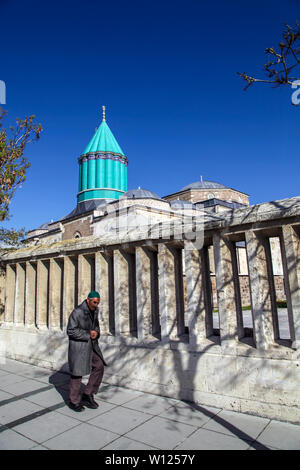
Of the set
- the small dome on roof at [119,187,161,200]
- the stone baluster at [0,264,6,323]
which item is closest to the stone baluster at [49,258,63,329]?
the stone baluster at [0,264,6,323]

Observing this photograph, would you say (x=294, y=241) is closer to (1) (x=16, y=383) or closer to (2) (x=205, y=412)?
(2) (x=205, y=412)

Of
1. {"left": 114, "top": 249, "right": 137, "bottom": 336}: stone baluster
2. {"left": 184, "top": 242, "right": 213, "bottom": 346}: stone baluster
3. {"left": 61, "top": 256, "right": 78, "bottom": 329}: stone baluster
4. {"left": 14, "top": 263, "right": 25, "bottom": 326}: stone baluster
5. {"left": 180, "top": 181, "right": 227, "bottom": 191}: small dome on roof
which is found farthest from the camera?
{"left": 180, "top": 181, "right": 227, "bottom": 191}: small dome on roof

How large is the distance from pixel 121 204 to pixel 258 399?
72.9 ft

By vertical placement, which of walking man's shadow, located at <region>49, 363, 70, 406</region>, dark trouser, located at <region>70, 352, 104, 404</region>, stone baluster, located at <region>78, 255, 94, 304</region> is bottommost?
walking man's shadow, located at <region>49, 363, 70, 406</region>

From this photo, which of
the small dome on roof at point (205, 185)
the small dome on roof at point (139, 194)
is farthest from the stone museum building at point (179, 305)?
the small dome on roof at point (205, 185)

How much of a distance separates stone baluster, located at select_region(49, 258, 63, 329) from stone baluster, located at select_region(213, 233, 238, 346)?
3.60 metres

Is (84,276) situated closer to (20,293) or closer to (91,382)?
(91,382)

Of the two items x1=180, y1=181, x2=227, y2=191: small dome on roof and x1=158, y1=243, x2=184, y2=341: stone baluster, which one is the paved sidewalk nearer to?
x1=158, y1=243, x2=184, y2=341: stone baluster

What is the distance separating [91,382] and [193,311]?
1661mm

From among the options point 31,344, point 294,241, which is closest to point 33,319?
point 31,344

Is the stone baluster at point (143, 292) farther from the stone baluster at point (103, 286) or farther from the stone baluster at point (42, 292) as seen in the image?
the stone baluster at point (42, 292)

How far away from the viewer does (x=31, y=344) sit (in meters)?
6.30

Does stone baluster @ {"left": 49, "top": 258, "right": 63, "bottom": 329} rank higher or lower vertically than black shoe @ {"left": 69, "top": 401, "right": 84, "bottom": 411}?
higher

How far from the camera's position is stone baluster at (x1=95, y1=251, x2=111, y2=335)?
5.29m
